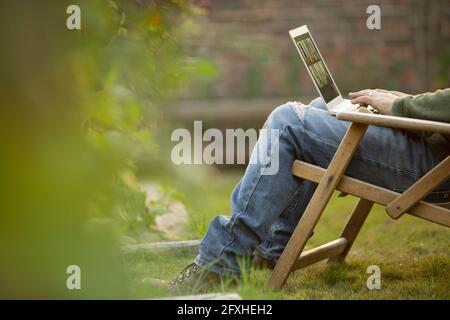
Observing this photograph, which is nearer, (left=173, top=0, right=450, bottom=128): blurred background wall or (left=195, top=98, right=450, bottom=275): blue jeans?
(left=195, top=98, right=450, bottom=275): blue jeans

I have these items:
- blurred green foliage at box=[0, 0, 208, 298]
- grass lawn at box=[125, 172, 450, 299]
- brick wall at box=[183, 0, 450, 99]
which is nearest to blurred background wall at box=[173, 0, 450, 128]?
brick wall at box=[183, 0, 450, 99]

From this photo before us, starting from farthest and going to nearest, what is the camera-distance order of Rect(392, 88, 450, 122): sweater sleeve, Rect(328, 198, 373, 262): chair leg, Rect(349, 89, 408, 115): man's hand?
Rect(328, 198, 373, 262): chair leg, Rect(349, 89, 408, 115): man's hand, Rect(392, 88, 450, 122): sweater sleeve

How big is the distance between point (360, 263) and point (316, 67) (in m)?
0.92

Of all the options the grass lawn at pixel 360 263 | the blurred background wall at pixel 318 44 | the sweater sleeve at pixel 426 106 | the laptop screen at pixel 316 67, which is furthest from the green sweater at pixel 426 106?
the blurred background wall at pixel 318 44

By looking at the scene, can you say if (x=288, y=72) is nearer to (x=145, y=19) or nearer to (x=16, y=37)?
(x=145, y=19)

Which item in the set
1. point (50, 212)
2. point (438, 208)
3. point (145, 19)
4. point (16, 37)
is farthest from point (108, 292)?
point (145, 19)

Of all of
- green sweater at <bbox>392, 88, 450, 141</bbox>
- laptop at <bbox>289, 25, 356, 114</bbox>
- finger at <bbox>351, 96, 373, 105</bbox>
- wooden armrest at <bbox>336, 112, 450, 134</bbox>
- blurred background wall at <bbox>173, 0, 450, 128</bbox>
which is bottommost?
wooden armrest at <bbox>336, 112, 450, 134</bbox>

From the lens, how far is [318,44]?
680 cm

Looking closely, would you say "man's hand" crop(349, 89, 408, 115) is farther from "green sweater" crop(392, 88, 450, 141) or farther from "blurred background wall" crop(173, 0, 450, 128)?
"blurred background wall" crop(173, 0, 450, 128)

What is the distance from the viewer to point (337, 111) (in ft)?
7.44

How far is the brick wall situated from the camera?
6.66 metres

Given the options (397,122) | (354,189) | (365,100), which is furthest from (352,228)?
(397,122)

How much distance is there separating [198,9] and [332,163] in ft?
4.79

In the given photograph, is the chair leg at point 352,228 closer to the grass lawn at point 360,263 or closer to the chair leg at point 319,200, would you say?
the grass lawn at point 360,263
